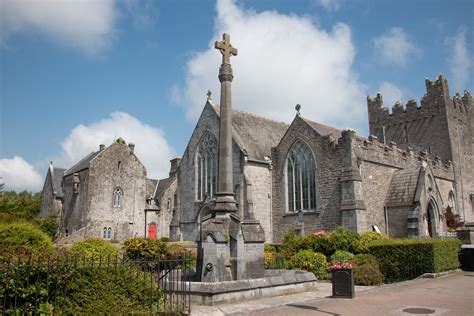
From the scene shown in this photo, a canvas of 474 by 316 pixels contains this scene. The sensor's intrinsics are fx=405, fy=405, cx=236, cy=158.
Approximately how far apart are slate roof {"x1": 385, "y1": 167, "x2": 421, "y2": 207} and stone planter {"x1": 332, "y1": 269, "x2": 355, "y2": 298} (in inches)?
615

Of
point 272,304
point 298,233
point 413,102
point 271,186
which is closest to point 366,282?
point 272,304

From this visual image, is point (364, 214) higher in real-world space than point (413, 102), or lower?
lower

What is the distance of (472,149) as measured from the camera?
41.0 metres

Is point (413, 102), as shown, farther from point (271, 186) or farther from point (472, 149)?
point (271, 186)

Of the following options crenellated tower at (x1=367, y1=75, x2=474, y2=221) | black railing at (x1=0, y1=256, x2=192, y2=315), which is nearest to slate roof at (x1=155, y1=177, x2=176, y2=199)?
crenellated tower at (x1=367, y1=75, x2=474, y2=221)

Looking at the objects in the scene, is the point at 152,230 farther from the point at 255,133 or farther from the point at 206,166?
the point at 255,133

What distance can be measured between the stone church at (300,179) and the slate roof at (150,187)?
0.51ft

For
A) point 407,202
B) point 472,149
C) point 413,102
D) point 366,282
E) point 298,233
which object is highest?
point 413,102

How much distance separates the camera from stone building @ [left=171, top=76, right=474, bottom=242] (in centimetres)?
2593

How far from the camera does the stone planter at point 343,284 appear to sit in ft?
40.7

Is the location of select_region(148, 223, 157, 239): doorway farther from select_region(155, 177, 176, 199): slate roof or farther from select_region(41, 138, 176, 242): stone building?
select_region(155, 177, 176, 199): slate roof

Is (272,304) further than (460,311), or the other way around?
(272,304)

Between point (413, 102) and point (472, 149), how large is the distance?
751 centimetres

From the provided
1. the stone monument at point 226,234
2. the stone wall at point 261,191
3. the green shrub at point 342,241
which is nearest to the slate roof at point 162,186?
the stone wall at point 261,191
